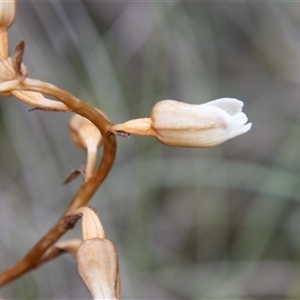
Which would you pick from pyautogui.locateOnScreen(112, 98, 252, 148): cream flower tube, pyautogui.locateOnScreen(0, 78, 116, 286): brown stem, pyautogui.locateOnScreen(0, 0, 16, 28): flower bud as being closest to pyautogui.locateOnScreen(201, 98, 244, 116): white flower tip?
pyautogui.locateOnScreen(112, 98, 252, 148): cream flower tube

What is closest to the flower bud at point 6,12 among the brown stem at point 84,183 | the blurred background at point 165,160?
the brown stem at point 84,183

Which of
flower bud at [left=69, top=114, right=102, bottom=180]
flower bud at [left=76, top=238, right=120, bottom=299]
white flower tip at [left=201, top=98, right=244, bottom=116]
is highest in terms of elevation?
white flower tip at [left=201, top=98, right=244, bottom=116]

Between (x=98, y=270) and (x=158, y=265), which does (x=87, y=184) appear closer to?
(x=98, y=270)

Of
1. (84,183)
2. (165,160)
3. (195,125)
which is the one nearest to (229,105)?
(195,125)

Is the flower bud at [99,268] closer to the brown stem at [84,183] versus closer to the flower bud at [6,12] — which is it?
the brown stem at [84,183]

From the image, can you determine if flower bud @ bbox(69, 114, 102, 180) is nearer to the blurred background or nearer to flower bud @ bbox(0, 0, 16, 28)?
flower bud @ bbox(0, 0, 16, 28)

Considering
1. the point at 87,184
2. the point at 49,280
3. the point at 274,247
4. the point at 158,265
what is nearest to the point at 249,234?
the point at 274,247
